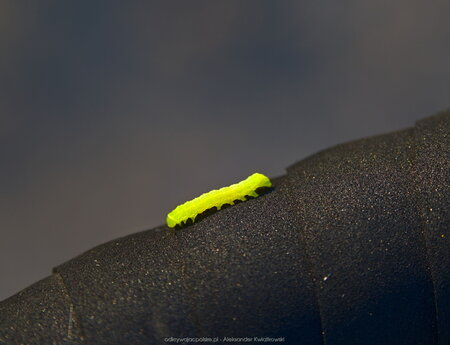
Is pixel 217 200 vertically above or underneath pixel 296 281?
above

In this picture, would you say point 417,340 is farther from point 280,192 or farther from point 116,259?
point 116,259

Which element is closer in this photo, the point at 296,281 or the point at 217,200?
the point at 296,281

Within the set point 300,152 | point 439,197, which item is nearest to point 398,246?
point 439,197

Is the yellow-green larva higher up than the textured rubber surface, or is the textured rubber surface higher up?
the yellow-green larva

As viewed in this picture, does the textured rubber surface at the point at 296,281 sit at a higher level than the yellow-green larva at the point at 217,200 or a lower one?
lower
